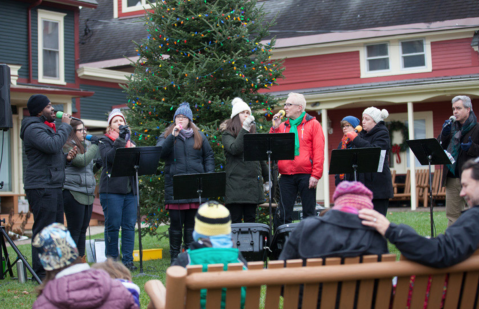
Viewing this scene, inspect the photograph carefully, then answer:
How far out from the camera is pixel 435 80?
15539 millimetres

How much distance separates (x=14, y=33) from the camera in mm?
17625

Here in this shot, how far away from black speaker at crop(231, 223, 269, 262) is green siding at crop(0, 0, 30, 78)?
14096 mm

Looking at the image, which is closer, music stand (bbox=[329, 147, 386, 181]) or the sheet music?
music stand (bbox=[329, 147, 386, 181])

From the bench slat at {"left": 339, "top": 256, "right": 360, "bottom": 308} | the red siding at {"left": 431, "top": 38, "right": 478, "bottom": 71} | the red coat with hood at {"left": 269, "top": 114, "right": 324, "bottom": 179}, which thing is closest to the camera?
the bench slat at {"left": 339, "top": 256, "right": 360, "bottom": 308}

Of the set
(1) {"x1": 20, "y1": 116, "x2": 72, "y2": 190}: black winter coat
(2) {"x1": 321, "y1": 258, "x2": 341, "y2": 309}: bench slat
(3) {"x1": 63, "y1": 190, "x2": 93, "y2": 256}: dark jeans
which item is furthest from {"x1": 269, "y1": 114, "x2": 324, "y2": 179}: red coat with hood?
(2) {"x1": 321, "y1": 258, "x2": 341, "y2": 309}: bench slat

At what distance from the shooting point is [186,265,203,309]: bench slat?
2527 mm

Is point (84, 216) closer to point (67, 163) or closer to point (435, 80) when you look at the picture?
point (67, 163)

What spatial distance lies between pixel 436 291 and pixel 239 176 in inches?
160

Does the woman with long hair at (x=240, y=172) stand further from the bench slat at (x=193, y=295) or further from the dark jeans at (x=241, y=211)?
the bench slat at (x=193, y=295)

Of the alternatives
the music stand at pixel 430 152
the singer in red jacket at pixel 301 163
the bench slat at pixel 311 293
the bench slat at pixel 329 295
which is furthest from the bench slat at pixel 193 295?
the music stand at pixel 430 152

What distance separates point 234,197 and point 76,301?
13.4 ft

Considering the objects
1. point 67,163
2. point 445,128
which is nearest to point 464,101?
point 445,128

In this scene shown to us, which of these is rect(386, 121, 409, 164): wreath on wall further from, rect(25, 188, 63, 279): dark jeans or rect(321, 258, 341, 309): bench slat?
rect(321, 258, 341, 309): bench slat

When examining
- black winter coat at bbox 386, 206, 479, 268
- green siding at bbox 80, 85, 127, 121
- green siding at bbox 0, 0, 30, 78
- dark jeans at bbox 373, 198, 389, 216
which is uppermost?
green siding at bbox 0, 0, 30, 78
